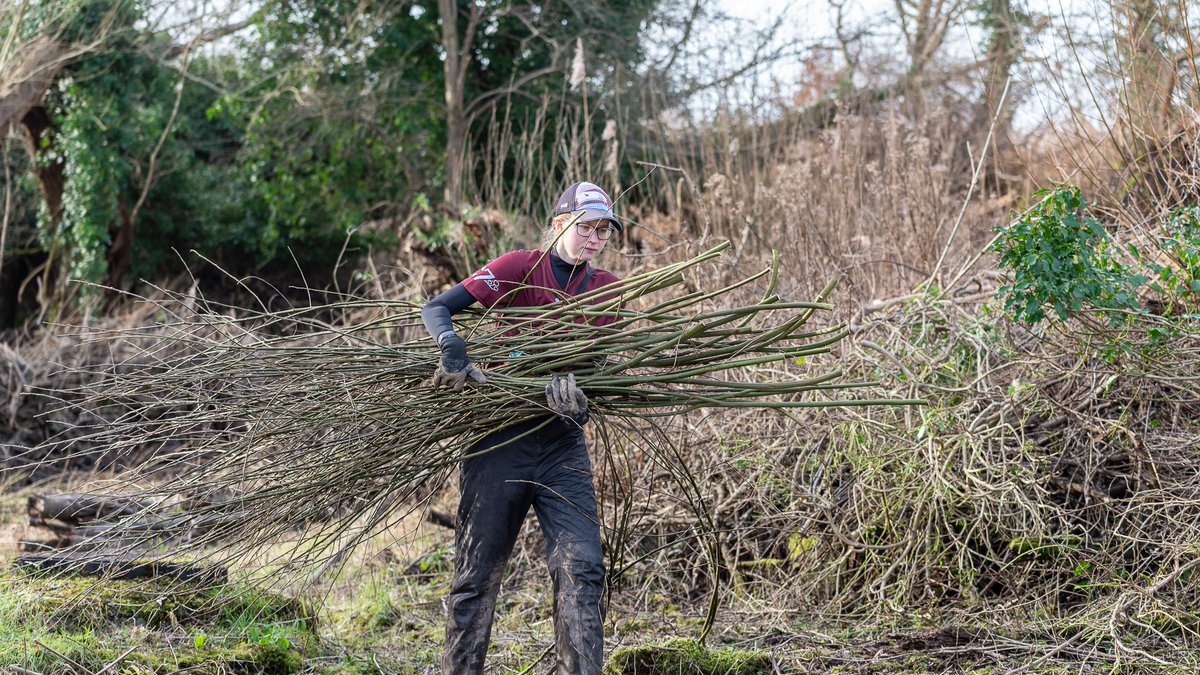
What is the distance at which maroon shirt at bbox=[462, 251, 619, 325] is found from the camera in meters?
3.54

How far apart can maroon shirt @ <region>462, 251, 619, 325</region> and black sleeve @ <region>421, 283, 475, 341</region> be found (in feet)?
0.13

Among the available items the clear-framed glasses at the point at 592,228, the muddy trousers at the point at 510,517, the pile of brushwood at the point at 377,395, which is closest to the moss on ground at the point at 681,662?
the muddy trousers at the point at 510,517

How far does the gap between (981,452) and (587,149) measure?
3.61m

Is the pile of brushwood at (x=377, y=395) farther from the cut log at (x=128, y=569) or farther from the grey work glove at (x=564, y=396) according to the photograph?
the cut log at (x=128, y=569)

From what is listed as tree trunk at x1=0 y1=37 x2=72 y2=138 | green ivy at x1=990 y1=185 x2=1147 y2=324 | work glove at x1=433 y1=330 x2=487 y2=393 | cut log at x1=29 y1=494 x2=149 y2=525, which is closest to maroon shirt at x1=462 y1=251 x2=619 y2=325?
work glove at x1=433 y1=330 x2=487 y2=393

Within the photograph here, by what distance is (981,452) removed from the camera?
4637mm

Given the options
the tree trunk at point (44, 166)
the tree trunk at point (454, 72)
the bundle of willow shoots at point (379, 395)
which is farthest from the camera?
the tree trunk at point (44, 166)

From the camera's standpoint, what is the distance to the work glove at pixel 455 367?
327cm

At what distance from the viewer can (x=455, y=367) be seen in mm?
3289

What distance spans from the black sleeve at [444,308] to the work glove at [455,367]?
0.15 feet

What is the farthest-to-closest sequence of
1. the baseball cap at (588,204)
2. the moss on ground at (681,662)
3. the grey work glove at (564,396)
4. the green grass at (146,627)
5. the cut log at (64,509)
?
the cut log at (64,509), the moss on ground at (681,662), the green grass at (146,627), the baseball cap at (588,204), the grey work glove at (564,396)

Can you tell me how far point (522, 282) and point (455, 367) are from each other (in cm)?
50

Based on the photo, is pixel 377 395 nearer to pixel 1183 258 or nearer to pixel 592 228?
pixel 592 228

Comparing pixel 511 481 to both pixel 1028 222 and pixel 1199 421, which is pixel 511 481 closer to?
pixel 1028 222
